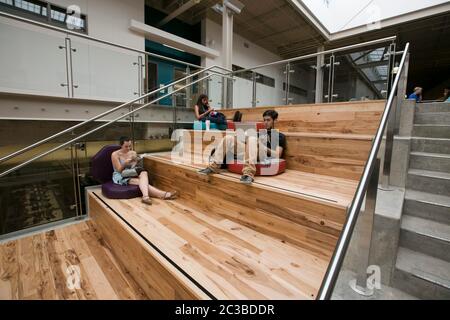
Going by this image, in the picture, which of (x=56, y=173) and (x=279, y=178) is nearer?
(x=279, y=178)

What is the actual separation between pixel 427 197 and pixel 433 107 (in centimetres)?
159

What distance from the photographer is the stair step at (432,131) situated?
7.29ft

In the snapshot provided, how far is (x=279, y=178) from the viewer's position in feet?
7.00

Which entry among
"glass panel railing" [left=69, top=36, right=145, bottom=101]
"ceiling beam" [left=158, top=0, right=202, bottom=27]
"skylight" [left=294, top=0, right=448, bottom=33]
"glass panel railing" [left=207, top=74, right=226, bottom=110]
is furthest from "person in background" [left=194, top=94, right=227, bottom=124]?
"skylight" [left=294, top=0, right=448, bottom=33]

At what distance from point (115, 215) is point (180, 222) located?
63cm

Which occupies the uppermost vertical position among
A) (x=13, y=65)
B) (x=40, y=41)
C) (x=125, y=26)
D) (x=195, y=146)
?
(x=125, y=26)

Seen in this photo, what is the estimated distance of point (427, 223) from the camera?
5.03ft

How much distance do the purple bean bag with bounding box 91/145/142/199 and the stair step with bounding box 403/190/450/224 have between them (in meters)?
2.65

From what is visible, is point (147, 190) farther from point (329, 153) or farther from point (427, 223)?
A: point (427, 223)

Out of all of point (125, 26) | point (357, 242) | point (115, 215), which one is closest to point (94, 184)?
point (115, 215)

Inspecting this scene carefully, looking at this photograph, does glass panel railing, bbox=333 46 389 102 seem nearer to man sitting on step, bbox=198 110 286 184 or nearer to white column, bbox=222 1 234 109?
man sitting on step, bbox=198 110 286 184

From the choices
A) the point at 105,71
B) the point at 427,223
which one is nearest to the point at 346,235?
the point at 427,223

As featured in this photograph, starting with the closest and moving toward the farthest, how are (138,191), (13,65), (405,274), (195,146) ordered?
(405,274) < (138,191) < (13,65) < (195,146)
